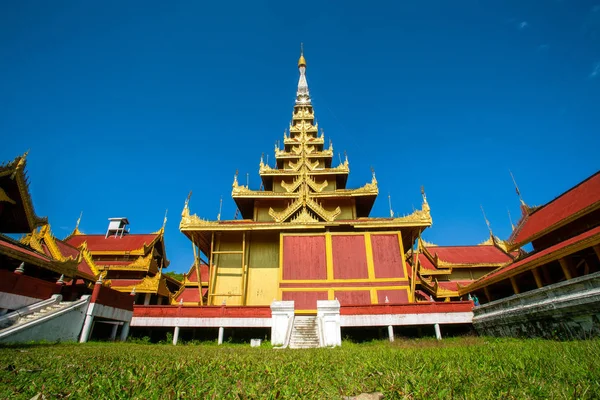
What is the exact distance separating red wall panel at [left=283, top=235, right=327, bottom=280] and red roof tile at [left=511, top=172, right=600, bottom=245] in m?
9.31

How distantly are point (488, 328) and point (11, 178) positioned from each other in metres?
18.7

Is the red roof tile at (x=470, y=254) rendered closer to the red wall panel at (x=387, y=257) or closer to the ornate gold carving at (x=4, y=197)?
the red wall panel at (x=387, y=257)

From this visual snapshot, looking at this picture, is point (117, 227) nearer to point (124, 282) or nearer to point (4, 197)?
point (124, 282)

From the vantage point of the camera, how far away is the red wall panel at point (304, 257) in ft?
55.4

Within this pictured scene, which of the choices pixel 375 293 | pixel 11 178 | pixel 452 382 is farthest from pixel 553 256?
pixel 11 178

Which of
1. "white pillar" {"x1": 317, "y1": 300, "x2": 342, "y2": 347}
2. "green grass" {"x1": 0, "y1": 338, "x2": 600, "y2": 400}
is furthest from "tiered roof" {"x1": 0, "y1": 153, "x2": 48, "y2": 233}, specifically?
"white pillar" {"x1": 317, "y1": 300, "x2": 342, "y2": 347}

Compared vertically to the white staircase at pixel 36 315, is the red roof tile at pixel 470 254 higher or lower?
higher

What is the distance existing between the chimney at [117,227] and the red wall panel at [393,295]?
2235 centimetres

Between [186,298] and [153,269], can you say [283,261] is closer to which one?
[186,298]

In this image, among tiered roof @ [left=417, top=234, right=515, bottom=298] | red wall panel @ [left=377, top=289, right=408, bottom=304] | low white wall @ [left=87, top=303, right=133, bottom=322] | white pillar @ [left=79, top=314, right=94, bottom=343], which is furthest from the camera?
tiered roof @ [left=417, top=234, right=515, bottom=298]

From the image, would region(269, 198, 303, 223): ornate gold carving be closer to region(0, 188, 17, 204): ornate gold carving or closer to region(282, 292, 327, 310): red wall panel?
region(282, 292, 327, 310): red wall panel

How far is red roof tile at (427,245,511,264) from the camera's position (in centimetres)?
2422

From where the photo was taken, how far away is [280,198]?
2197cm

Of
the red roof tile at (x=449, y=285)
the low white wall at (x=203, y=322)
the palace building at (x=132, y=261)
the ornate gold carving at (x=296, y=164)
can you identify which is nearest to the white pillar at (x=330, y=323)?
the low white wall at (x=203, y=322)
